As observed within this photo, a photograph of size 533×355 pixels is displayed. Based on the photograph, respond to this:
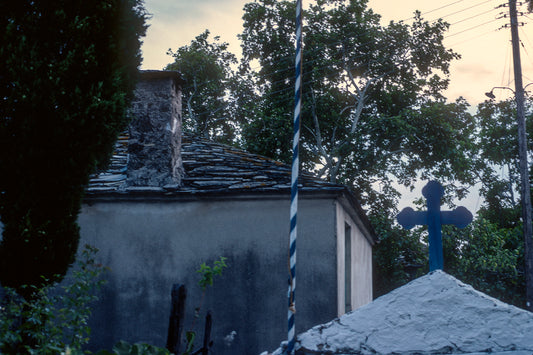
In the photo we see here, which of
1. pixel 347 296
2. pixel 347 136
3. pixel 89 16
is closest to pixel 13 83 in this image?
pixel 89 16

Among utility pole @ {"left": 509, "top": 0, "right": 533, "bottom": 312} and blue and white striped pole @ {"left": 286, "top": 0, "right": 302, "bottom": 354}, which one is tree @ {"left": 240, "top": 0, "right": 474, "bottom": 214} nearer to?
utility pole @ {"left": 509, "top": 0, "right": 533, "bottom": 312}

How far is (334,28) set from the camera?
80.3 feet

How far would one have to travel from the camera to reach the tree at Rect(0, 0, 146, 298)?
605cm

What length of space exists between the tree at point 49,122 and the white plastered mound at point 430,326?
3.73 m

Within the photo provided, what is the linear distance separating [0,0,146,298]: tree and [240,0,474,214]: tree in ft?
49.8

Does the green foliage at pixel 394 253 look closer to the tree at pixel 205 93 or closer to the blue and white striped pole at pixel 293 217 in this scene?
the tree at pixel 205 93

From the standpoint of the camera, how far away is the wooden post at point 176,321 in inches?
200

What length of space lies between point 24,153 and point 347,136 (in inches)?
707

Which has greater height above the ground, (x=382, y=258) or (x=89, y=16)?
(x=89, y=16)

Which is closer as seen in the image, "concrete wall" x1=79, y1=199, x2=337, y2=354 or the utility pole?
"concrete wall" x1=79, y1=199, x2=337, y2=354

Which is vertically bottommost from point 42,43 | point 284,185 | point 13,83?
point 284,185

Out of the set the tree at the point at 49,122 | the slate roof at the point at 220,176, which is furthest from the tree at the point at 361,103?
the tree at the point at 49,122

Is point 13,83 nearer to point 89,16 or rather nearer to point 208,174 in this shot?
point 89,16

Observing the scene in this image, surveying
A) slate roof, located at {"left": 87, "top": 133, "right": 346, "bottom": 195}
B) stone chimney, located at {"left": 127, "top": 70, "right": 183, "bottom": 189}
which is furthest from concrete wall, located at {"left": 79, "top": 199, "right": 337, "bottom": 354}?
stone chimney, located at {"left": 127, "top": 70, "right": 183, "bottom": 189}
